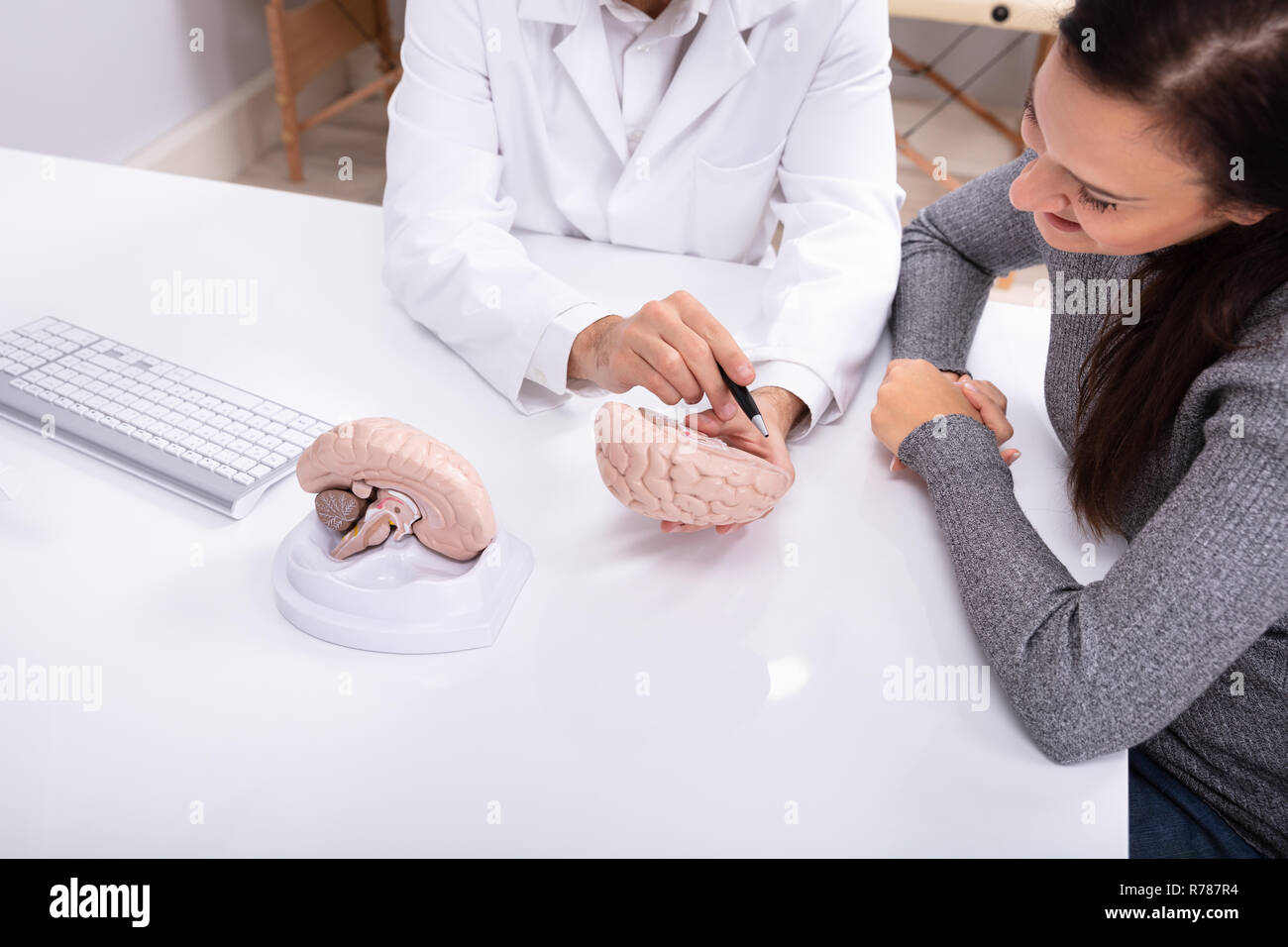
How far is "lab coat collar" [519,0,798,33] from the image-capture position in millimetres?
1326

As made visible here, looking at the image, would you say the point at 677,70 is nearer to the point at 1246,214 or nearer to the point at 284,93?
the point at 1246,214

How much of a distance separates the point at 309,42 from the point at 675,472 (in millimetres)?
2896

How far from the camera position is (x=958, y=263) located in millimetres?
1326

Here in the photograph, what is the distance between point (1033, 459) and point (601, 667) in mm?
548

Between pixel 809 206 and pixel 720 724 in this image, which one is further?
pixel 809 206

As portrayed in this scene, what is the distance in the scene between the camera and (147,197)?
1475 mm

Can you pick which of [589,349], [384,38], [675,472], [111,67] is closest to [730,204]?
[589,349]

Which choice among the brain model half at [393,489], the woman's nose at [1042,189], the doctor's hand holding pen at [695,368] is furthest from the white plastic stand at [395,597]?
the woman's nose at [1042,189]

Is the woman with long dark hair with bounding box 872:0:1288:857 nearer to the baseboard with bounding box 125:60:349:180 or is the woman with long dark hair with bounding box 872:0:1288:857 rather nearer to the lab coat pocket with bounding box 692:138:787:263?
the lab coat pocket with bounding box 692:138:787:263

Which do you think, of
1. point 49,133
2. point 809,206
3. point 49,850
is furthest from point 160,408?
point 49,133

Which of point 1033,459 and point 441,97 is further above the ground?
point 441,97

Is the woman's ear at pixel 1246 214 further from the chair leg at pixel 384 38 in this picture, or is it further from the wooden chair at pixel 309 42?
the chair leg at pixel 384 38

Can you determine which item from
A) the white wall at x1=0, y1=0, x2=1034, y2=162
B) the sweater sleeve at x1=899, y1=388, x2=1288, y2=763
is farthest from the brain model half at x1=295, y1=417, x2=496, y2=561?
the white wall at x1=0, y1=0, x2=1034, y2=162
